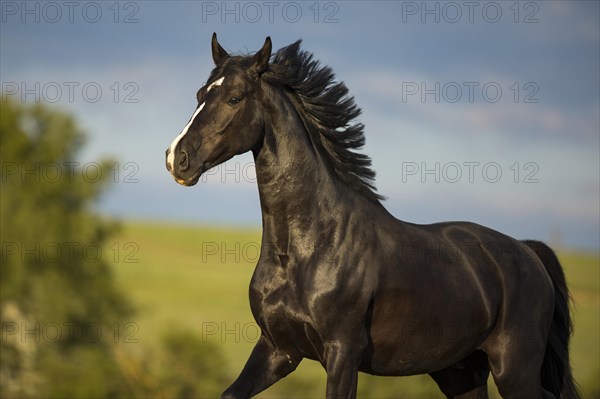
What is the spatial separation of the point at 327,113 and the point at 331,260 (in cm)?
99

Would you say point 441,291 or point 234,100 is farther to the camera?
point 441,291

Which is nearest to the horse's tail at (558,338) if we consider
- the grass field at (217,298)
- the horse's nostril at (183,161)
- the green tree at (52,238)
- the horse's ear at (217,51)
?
the grass field at (217,298)

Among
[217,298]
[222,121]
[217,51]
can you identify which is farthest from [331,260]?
[217,298]

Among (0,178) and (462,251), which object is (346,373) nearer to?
(462,251)

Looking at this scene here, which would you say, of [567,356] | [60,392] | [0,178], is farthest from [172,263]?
[567,356]

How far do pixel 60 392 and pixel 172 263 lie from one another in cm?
3952

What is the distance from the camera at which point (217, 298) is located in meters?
43.1

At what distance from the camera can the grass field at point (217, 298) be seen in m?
14.5

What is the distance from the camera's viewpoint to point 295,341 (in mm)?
4906

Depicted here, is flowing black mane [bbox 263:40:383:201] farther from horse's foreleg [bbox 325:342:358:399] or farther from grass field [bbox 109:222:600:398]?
grass field [bbox 109:222:600:398]

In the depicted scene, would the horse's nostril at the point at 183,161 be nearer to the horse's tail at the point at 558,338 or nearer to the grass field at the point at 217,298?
the horse's tail at the point at 558,338

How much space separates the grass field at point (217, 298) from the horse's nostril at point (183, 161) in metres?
3.74

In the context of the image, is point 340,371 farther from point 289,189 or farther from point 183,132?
point 183,132

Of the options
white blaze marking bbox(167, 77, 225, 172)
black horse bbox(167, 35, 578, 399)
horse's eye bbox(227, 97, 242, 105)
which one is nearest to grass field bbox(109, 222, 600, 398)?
black horse bbox(167, 35, 578, 399)
